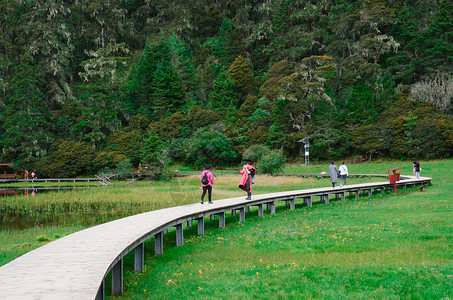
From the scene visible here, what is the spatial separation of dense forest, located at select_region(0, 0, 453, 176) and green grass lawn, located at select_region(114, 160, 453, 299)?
1145 inches

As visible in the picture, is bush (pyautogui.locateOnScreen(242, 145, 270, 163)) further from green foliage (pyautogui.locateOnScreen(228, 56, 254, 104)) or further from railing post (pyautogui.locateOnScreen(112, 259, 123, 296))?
railing post (pyautogui.locateOnScreen(112, 259, 123, 296))

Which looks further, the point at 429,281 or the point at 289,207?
the point at 289,207

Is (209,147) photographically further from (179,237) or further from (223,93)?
(179,237)

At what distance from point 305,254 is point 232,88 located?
169 ft

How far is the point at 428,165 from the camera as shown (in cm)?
4006

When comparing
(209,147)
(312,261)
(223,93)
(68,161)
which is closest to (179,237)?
(312,261)

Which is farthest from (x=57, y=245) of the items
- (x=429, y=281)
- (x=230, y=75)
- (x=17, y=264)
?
(x=230, y=75)

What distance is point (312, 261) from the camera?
896cm

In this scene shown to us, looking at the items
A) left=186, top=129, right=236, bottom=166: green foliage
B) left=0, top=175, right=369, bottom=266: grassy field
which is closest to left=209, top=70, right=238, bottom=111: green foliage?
left=186, top=129, right=236, bottom=166: green foliage

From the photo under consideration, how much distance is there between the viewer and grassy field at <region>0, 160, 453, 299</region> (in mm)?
7039

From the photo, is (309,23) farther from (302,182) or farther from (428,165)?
(302,182)

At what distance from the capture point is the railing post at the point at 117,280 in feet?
24.0

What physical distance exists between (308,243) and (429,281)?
12.8ft

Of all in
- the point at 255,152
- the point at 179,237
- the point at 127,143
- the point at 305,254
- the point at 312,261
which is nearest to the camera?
the point at 312,261
